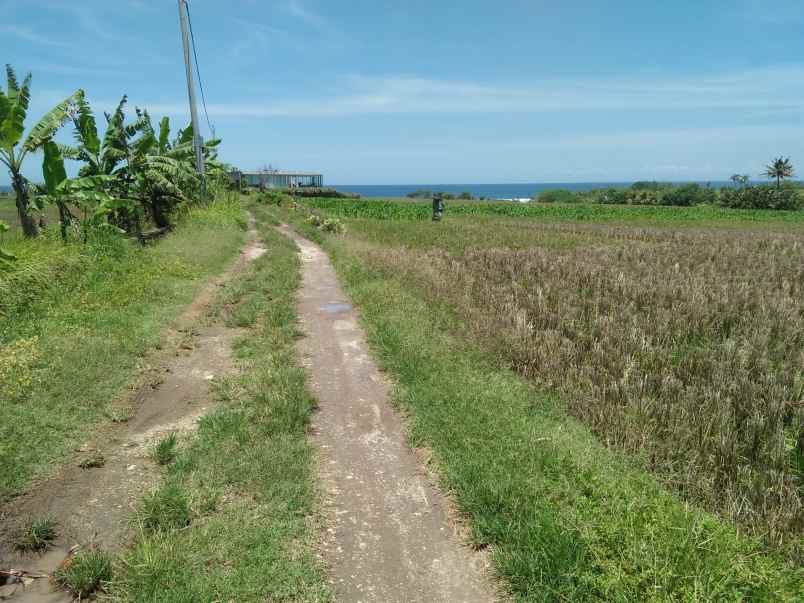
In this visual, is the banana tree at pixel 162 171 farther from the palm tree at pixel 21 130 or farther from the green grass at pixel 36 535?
the green grass at pixel 36 535

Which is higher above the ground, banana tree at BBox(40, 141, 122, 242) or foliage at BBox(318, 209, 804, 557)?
banana tree at BBox(40, 141, 122, 242)

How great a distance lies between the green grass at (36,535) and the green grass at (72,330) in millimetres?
561

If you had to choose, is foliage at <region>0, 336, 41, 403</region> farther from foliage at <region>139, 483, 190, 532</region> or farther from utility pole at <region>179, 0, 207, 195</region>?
utility pole at <region>179, 0, 207, 195</region>

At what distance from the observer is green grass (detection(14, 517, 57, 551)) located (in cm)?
329

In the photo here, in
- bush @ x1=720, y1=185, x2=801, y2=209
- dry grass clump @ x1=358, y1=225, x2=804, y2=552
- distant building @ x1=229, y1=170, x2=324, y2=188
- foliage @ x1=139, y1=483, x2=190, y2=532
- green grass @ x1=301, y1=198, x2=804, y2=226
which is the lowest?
foliage @ x1=139, y1=483, x2=190, y2=532

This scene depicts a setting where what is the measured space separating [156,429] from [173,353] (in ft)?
7.37

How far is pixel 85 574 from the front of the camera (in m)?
2.96

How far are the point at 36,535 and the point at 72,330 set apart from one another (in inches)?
179

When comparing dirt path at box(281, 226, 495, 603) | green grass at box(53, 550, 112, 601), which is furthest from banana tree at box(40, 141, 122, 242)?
green grass at box(53, 550, 112, 601)

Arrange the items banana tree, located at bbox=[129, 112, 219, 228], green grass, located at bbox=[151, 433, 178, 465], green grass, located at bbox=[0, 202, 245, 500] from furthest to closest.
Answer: banana tree, located at bbox=[129, 112, 219, 228], green grass, located at bbox=[0, 202, 245, 500], green grass, located at bbox=[151, 433, 178, 465]

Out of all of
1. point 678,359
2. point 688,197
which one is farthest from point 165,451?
point 688,197

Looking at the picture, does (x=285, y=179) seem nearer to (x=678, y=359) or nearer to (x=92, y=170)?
(x=92, y=170)

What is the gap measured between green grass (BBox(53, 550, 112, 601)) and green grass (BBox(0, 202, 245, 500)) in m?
1.19

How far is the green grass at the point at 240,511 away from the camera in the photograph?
295 centimetres
